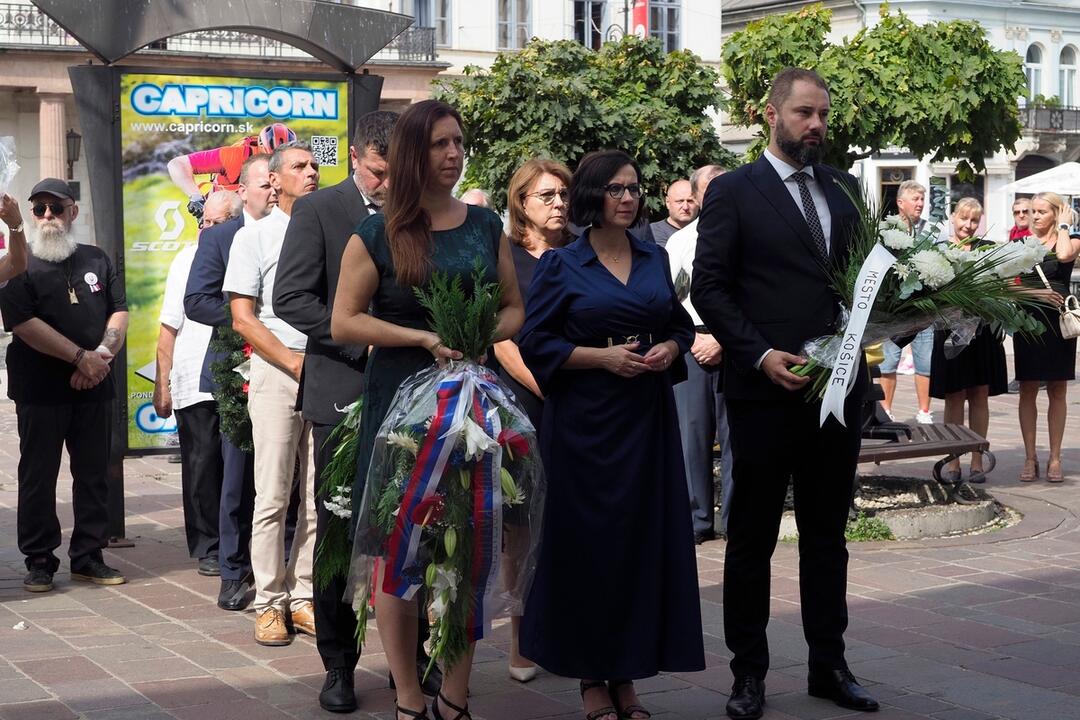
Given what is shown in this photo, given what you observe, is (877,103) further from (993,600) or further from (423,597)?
(423,597)

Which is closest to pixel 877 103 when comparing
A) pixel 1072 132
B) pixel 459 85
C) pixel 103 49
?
pixel 459 85

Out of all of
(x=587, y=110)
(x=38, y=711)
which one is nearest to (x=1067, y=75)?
(x=587, y=110)

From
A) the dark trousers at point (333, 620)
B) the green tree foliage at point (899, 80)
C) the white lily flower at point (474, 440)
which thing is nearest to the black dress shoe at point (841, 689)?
the dark trousers at point (333, 620)

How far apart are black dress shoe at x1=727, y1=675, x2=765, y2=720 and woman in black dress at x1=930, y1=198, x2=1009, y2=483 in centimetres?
566

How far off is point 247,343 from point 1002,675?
344cm

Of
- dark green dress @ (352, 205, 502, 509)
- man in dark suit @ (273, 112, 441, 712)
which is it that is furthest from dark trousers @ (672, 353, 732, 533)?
dark green dress @ (352, 205, 502, 509)

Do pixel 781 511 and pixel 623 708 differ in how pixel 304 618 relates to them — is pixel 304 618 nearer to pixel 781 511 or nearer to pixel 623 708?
pixel 623 708

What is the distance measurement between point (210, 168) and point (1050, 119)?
47.2 metres

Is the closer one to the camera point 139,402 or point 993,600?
point 993,600

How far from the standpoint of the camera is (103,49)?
332 inches

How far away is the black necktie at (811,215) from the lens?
5465mm

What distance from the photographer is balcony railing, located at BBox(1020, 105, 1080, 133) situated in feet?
171

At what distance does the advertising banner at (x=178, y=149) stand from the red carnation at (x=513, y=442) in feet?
14.5

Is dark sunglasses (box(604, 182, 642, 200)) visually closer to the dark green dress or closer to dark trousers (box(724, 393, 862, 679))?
the dark green dress
